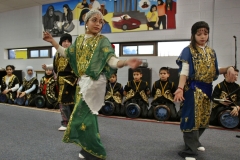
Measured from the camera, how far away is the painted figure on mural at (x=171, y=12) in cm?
456

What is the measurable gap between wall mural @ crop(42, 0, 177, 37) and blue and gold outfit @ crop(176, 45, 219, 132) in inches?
129

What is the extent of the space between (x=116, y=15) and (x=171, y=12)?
139cm

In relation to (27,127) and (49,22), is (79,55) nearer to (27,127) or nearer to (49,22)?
(27,127)

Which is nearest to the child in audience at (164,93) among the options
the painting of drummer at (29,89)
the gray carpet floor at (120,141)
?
the gray carpet floor at (120,141)

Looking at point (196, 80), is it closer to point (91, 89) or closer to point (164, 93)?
point (91, 89)

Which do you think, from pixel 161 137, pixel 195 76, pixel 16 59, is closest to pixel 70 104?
pixel 161 137

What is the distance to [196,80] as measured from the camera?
1.56 metres

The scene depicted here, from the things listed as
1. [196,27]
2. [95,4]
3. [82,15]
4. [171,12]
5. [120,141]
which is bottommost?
[120,141]

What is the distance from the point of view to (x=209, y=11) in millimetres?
4363

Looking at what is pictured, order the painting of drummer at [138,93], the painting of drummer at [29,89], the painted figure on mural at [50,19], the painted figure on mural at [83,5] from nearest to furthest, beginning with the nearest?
the painting of drummer at [138,93] → the painting of drummer at [29,89] → the painted figure on mural at [83,5] → the painted figure on mural at [50,19]

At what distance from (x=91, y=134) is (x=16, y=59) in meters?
6.39

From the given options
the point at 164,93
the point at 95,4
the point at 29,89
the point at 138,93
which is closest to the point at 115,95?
the point at 138,93

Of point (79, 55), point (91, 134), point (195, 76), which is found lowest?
point (91, 134)

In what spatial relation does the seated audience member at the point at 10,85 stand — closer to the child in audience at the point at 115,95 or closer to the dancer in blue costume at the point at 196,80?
the child in audience at the point at 115,95
